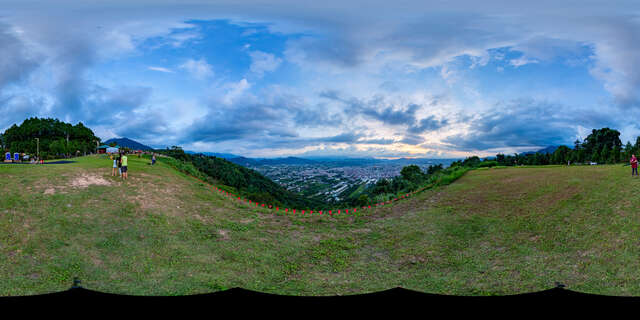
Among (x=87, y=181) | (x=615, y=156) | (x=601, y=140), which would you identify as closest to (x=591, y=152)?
(x=601, y=140)

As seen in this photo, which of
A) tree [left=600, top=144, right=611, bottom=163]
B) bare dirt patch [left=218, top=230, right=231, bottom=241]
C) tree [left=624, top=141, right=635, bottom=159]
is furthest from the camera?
tree [left=600, top=144, right=611, bottom=163]

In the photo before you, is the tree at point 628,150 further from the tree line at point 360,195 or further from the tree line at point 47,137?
the tree line at point 47,137

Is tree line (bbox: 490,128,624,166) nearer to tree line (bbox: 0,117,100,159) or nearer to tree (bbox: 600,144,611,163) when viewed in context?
tree (bbox: 600,144,611,163)

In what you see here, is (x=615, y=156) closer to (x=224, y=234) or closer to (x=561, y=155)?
(x=561, y=155)

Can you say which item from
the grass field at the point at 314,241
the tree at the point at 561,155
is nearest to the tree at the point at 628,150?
the tree at the point at 561,155

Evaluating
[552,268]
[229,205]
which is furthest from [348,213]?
[552,268]

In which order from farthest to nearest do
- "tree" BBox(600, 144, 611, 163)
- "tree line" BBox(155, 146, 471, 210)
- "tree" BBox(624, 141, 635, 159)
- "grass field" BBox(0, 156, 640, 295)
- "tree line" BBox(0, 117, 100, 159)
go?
"tree line" BBox(0, 117, 100, 159), "tree" BBox(600, 144, 611, 163), "tree" BBox(624, 141, 635, 159), "tree line" BBox(155, 146, 471, 210), "grass field" BBox(0, 156, 640, 295)

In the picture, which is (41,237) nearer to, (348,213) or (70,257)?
(70,257)

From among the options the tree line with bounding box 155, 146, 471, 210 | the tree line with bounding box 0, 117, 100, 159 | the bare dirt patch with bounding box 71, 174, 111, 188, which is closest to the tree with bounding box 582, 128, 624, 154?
the tree line with bounding box 155, 146, 471, 210

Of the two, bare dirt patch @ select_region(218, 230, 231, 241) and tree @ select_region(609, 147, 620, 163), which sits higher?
tree @ select_region(609, 147, 620, 163)
